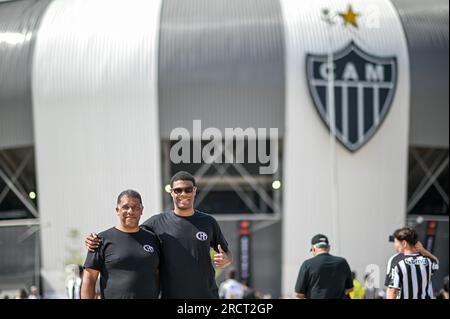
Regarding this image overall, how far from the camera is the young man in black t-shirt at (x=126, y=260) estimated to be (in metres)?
6.03

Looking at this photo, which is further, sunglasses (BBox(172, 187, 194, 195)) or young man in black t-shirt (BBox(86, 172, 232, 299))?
sunglasses (BBox(172, 187, 194, 195))

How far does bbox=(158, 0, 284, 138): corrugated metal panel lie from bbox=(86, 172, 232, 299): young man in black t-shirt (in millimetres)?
24324

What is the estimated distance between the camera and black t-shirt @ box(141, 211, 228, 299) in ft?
20.1

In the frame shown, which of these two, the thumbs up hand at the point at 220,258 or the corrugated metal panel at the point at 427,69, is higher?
the corrugated metal panel at the point at 427,69

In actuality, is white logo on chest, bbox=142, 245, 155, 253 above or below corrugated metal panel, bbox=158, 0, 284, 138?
below

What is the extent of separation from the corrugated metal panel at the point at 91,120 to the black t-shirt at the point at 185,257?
935 inches

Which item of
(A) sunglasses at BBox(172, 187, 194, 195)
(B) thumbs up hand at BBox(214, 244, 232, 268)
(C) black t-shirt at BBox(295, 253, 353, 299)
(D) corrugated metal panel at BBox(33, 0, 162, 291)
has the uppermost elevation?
(D) corrugated metal panel at BBox(33, 0, 162, 291)

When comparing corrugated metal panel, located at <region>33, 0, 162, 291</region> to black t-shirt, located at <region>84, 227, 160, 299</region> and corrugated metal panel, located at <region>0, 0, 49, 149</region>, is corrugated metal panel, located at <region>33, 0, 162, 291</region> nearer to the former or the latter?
corrugated metal panel, located at <region>0, 0, 49, 149</region>

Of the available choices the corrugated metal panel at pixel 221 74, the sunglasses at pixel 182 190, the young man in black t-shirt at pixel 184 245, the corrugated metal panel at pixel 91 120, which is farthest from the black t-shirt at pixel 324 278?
the corrugated metal panel at pixel 221 74

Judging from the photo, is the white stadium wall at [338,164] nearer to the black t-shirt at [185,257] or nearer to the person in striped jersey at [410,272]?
the person in striped jersey at [410,272]

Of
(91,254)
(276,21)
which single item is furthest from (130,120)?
(91,254)

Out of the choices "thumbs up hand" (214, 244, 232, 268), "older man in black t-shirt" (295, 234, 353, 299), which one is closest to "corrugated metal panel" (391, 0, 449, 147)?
"older man in black t-shirt" (295, 234, 353, 299)

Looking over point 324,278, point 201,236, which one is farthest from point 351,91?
point 201,236
